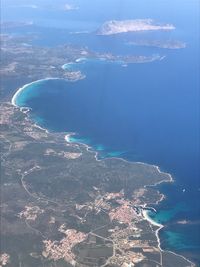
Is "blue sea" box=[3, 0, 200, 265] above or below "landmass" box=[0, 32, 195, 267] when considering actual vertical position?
above

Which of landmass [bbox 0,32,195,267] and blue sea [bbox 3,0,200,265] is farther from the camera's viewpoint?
blue sea [bbox 3,0,200,265]

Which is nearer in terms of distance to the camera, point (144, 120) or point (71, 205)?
point (71, 205)

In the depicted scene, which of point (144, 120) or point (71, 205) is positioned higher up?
point (144, 120)

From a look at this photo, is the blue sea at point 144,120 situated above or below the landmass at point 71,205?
above

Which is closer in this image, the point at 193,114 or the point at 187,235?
the point at 187,235

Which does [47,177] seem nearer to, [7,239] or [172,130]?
[7,239]

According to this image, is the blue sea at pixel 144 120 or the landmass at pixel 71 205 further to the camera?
the blue sea at pixel 144 120

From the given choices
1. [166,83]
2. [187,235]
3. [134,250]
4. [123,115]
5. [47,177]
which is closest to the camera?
[134,250]

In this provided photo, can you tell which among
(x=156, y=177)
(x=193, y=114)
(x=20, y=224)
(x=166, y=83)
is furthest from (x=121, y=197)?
(x=166, y=83)
